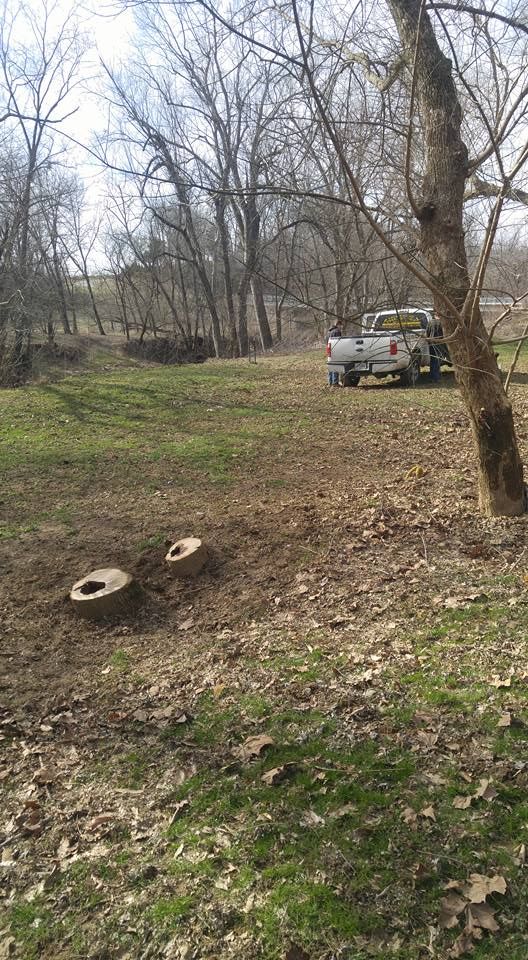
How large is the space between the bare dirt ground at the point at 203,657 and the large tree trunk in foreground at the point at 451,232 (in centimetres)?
96

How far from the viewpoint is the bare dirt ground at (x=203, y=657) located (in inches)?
99.0

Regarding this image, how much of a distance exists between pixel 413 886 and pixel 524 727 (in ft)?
3.65

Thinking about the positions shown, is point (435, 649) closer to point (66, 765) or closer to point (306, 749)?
point (306, 749)

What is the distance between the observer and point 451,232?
529 centimetres

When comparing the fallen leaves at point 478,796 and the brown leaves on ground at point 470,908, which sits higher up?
the fallen leaves at point 478,796

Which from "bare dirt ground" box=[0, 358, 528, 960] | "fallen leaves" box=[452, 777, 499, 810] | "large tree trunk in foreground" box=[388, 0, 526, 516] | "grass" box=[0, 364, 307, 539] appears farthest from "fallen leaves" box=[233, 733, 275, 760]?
"grass" box=[0, 364, 307, 539]

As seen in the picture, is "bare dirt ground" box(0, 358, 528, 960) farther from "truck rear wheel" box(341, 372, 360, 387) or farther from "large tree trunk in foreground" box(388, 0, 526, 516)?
"truck rear wheel" box(341, 372, 360, 387)

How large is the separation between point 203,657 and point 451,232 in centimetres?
393

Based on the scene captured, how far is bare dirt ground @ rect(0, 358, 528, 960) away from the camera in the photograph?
2.52 metres

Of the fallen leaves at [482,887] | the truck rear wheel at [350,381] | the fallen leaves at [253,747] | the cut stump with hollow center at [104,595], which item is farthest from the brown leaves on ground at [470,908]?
the truck rear wheel at [350,381]

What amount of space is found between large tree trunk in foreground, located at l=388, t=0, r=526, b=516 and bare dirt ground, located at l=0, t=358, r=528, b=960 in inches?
38.0

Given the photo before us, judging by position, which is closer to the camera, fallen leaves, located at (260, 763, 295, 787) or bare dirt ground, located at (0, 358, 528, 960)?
bare dirt ground, located at (0, 358, 528, 960)

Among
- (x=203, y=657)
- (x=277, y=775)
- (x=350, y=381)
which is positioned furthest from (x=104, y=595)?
(x=350, y=381)

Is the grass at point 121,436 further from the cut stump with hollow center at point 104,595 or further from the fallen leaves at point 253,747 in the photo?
the fallen leaves at point 253,747
